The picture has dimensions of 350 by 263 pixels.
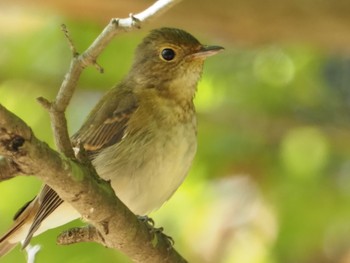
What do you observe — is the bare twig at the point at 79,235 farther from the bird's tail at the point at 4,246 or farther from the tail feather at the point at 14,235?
the bird's tail at the point at 4,246

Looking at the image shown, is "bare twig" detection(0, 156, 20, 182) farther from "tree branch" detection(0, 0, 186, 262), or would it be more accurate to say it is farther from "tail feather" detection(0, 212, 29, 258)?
"tail feather" detection(0, 212, 29, 258)

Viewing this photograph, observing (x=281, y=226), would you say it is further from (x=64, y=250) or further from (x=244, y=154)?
(x=64, y=250)

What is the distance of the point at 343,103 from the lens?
6594mm

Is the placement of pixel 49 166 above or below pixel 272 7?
below

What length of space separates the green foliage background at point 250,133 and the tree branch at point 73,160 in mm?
2431

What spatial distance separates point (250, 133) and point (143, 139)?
2.05m

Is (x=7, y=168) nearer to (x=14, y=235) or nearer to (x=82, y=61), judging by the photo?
(x=82, y=61)

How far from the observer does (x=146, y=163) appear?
4180 mm

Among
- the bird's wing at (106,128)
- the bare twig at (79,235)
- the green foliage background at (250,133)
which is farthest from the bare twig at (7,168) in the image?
the green foliage background at (250,133)

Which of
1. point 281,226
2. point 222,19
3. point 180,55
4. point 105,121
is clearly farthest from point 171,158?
point 281,226

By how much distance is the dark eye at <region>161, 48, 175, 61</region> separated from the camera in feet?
15.5

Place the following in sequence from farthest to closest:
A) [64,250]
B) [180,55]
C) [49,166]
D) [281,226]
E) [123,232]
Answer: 1. [281,226]
2. [64,250]
3. [180,55]
4. [123,232]
5. [49,166]

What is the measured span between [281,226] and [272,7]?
1.27 metres

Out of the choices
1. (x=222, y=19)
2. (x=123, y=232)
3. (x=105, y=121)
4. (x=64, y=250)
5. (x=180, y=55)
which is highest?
(x=222, y=19)
